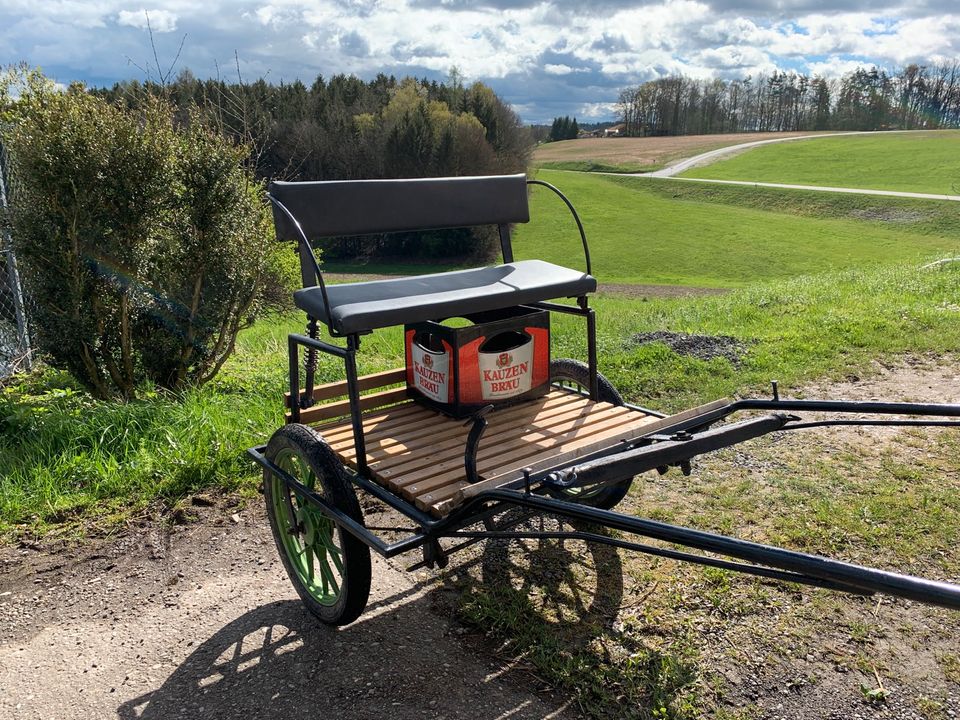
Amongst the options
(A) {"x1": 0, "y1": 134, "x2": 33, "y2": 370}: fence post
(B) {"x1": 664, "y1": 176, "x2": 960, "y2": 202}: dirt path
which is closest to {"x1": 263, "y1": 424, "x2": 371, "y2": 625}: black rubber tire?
(A) {"x1": 0, "y1": 134, "x2": 33, "y2": 370}: fence post

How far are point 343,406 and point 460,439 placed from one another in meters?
0.72

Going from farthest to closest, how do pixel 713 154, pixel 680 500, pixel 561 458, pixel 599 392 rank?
pixel 713 154
pixel 680 500
pixel 599 392
pixel 561 458

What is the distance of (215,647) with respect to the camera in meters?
2.95

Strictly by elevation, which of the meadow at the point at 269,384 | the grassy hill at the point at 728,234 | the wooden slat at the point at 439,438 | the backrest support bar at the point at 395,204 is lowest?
the grassy hill at the point at 728,234

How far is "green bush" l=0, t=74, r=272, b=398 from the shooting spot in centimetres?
550

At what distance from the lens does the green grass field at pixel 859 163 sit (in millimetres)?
40625

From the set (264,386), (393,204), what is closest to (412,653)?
(393,204)

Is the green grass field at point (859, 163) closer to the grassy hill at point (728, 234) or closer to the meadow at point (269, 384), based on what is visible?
the grassy hill at point (728, 234)

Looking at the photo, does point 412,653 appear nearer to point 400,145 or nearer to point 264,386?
point 264,386

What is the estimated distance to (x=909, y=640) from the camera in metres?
2.84

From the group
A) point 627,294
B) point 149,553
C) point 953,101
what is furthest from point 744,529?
point 953,101

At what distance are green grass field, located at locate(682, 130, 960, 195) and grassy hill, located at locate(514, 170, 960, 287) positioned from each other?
557 centimetres

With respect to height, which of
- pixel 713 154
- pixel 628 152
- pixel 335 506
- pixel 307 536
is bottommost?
pixel 307 536

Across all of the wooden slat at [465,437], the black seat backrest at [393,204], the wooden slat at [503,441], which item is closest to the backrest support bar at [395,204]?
the black seat backrest at [393,204]
